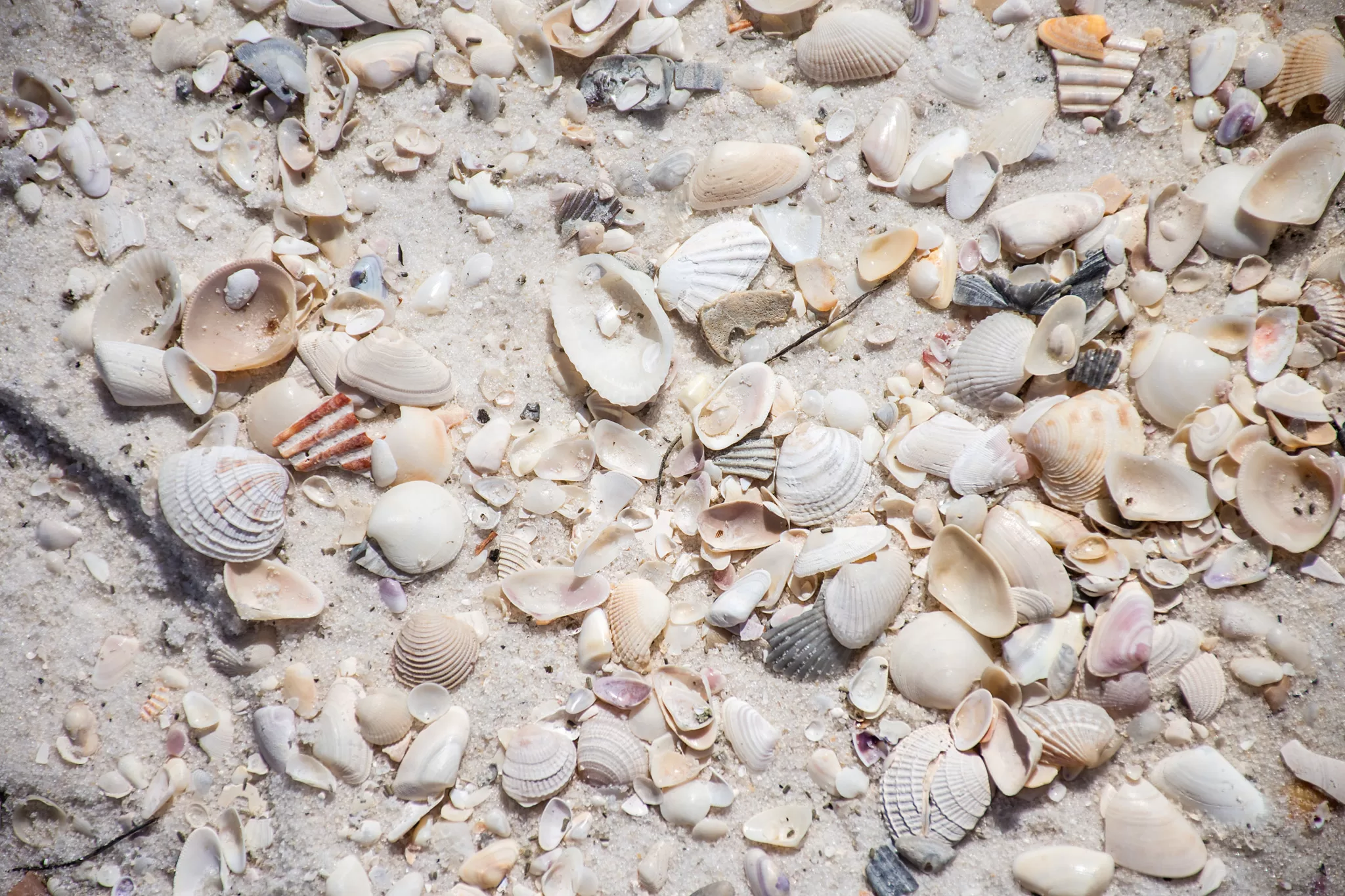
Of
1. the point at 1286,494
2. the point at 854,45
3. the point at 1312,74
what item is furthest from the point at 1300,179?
the point at 854,45

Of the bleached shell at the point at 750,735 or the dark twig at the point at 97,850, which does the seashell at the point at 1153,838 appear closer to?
the bleached shell at the point at 750,735

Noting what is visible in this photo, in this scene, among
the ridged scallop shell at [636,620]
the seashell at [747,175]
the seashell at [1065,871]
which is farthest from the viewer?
the seashell at [747,175]

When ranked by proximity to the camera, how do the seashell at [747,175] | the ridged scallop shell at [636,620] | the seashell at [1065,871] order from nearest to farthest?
1. the seashell at [1065,871]
2. the ridged scallop shell at [636,620]
3. the seashell at [747,175]

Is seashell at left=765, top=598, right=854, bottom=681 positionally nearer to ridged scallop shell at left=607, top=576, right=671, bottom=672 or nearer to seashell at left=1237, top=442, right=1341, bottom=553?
ridged scallop shell at left=607, top=576, right=671, bottom=672

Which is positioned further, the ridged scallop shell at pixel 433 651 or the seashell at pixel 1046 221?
the seashell at pixel 1046 221

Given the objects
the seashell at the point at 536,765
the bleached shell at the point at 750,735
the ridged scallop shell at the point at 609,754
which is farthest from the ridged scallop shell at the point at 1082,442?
the seashell at the point at 536,765

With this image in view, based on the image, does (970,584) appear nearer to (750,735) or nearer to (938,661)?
(938,661)

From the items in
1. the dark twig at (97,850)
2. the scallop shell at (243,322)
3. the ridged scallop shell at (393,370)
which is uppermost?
the scallop shell at (243,322)

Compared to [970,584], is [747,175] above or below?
above
